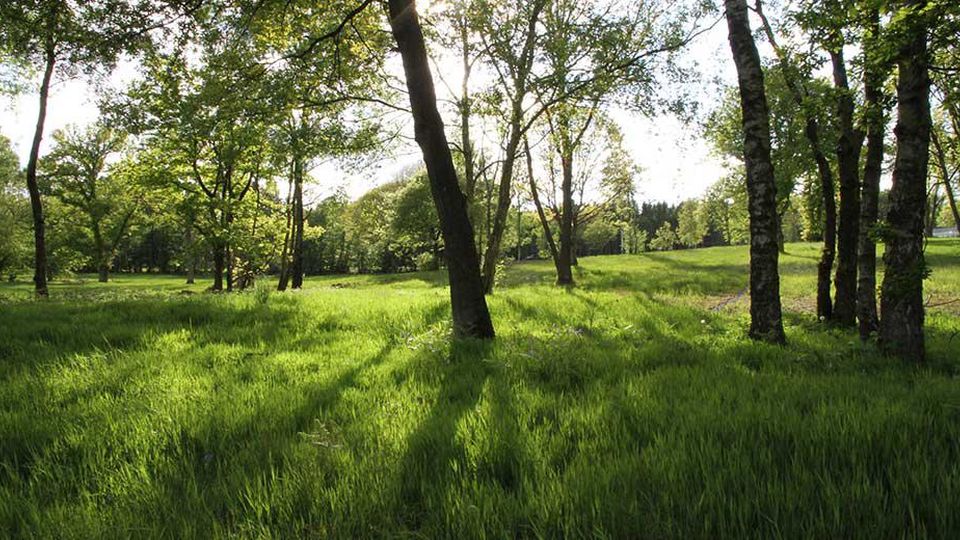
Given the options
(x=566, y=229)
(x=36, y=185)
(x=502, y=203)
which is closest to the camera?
(x=502, y=203)

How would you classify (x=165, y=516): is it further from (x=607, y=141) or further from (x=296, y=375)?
(x=607, y=141)

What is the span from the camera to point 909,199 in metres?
4.91

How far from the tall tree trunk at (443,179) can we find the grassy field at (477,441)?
110 cm

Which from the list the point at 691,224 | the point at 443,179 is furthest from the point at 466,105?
the point at 691,224

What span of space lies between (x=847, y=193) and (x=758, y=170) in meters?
3.25

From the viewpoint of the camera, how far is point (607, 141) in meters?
23.1

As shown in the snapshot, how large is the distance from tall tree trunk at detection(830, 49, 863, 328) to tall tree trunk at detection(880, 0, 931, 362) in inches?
136

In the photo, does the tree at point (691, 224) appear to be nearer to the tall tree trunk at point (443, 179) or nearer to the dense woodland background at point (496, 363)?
the dense woodland background at point (496, 363)

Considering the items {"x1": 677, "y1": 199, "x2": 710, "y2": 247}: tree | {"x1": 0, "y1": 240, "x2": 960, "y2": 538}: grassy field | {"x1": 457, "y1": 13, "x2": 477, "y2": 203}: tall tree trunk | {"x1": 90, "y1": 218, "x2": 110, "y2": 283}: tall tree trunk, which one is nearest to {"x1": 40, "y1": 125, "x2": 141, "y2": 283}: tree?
{"x1": 90, "y1": 218, "x2": 110, "y2": 283}: tall tree trunk

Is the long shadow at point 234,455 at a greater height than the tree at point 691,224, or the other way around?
the tree at point 691,224

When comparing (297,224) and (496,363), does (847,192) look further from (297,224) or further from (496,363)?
(297,224)

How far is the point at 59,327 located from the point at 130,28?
5.19 m

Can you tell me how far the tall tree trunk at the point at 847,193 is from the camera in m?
8.01

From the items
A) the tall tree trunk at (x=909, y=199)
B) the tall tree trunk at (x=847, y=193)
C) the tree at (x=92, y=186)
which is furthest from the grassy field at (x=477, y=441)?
the tree at (x=92, y=186)
